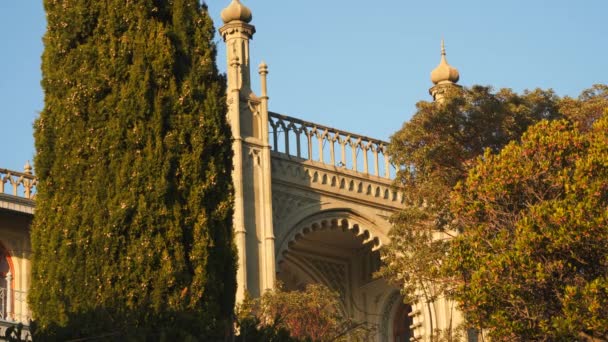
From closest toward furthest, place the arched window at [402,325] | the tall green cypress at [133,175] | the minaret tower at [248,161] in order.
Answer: the tall green cypress at [133,175] < the minaret tower at [248,161] < the arched window at [402,325]

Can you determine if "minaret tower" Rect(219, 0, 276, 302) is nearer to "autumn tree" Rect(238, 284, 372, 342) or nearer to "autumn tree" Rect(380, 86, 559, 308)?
"autumn tree" Rect(238, 284, 372, 342)

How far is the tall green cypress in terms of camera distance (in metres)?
20.2

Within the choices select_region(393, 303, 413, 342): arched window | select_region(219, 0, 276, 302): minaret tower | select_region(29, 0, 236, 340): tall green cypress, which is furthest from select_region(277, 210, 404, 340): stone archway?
select_region(29, 0, 236, 340): tall green cypress

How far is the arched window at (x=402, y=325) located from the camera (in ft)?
125

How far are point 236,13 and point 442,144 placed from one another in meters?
6.02

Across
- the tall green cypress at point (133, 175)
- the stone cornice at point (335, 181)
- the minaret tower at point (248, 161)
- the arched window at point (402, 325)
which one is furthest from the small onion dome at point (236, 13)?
the tall green cypress at point (133, 175)

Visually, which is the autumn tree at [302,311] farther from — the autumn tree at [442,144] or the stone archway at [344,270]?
the stone archway at [344,270]

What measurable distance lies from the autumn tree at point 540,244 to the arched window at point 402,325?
12.9m

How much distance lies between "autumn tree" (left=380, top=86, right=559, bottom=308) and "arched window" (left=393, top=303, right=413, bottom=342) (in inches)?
257

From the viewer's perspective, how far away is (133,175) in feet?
67.7

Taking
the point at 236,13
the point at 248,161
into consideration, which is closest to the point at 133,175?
the point at 248,161

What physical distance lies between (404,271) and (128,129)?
32.6 ft

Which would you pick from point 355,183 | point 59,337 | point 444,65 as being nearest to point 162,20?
point 59,337

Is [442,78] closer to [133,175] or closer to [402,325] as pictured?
[402,325]
